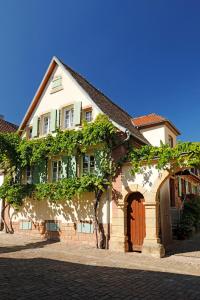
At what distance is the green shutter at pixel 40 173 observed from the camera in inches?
634

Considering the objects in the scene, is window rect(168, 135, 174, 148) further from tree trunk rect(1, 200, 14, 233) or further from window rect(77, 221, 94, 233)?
tree trunk rect(1, 200, 14, 233)

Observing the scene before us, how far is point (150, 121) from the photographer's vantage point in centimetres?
1773

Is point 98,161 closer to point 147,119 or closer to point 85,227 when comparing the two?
point 85,227

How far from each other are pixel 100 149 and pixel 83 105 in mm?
3122

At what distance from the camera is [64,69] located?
1698 centimetres

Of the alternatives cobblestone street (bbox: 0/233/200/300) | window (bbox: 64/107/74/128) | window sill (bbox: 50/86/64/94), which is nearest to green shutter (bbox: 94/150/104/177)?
window (bbox: 64/107/74/128)

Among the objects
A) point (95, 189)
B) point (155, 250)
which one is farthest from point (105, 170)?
point (155, 250)

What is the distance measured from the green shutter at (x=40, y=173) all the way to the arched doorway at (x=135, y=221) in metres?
5.46

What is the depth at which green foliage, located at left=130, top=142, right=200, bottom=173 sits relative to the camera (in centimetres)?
1116

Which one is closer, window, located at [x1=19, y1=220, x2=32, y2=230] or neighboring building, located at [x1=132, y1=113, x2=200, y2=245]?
neighboring building, located at [x1=132, y1=113, x2=200, y2=245]

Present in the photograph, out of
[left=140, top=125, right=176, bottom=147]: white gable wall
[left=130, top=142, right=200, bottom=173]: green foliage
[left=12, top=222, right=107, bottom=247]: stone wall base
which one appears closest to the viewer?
[left=130, top=142, right=200, bottom=173]: green foliage

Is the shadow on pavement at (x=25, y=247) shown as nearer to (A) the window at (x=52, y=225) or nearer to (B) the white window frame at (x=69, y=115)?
(A) the window at (x=52, y=225)

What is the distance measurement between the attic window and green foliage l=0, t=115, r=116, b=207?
336 centimetres

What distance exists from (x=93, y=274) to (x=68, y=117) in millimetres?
10599
